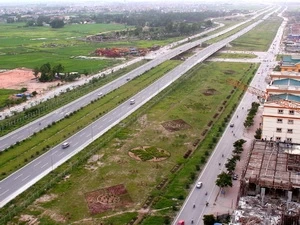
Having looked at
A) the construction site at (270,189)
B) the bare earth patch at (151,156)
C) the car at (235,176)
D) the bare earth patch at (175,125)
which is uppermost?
the construction site at (270,189)

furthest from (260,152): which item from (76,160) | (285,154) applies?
(76,160)

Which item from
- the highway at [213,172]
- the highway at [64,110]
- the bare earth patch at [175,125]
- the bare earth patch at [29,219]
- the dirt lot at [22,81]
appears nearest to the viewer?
the bare earth patch at [29,219]

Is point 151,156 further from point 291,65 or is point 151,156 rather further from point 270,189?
point 291,65

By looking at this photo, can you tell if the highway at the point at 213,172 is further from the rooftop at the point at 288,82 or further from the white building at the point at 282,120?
the rooftop at the point at 288,82

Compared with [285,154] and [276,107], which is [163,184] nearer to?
[285,154]

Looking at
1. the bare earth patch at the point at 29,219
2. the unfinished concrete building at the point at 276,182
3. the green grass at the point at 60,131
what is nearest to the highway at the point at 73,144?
the green grass at the point at 60,131

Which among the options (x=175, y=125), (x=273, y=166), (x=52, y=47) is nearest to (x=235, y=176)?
(x=273, y=166)
